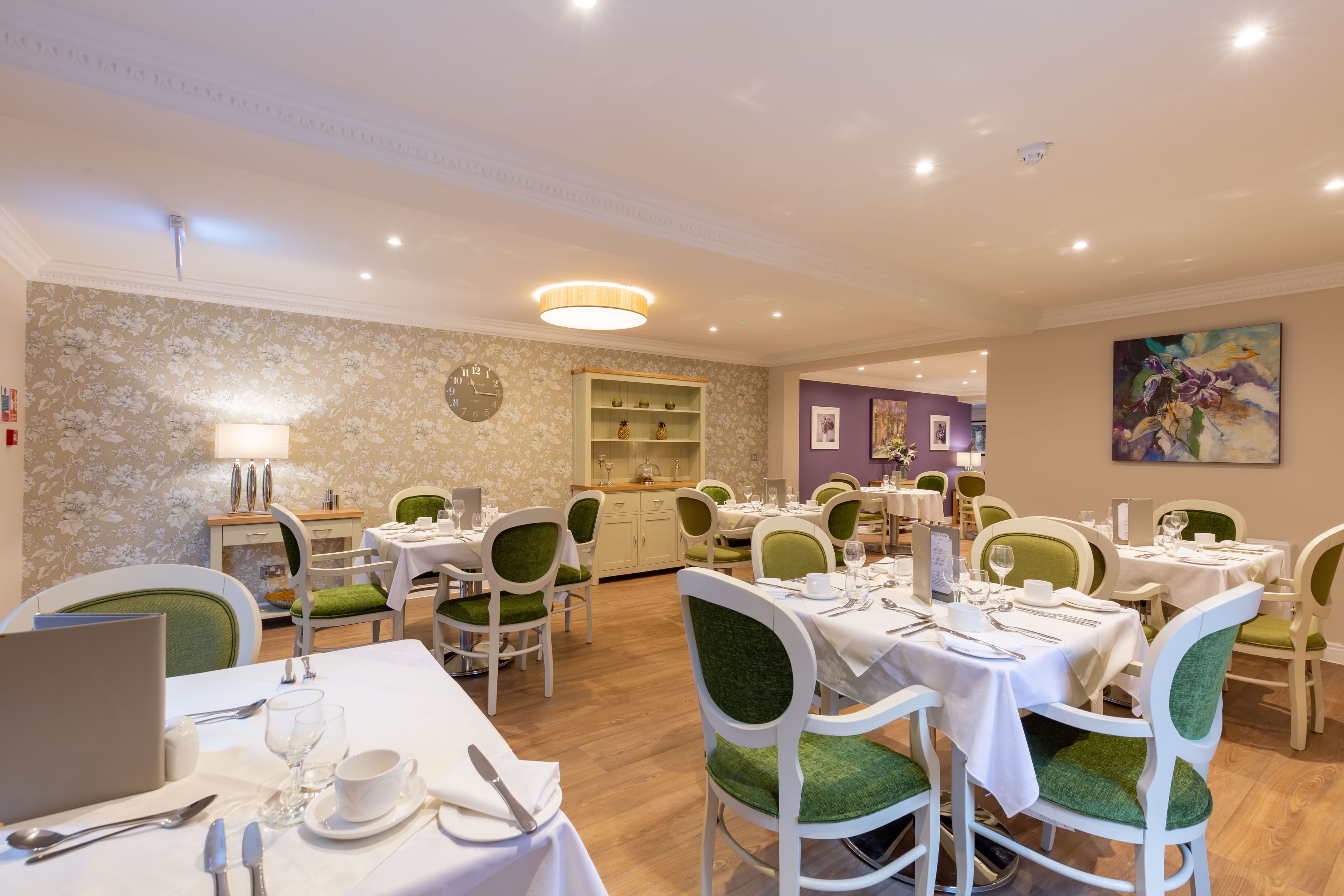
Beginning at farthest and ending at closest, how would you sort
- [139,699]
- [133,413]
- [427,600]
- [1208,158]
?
[427,600] → [133,413] → [1208,158] → [139,699]

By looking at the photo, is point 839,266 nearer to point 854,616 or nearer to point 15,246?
point 854,616

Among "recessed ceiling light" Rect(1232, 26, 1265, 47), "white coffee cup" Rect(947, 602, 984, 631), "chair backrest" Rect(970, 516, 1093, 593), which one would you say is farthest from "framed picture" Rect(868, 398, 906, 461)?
"white coffee cup" Rect(947, 602, 984, 631)

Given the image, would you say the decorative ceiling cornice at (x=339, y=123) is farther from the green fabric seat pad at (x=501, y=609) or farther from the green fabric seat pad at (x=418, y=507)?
the green fabric seat pad at (x=418, y=507)

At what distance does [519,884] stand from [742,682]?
2.62ft

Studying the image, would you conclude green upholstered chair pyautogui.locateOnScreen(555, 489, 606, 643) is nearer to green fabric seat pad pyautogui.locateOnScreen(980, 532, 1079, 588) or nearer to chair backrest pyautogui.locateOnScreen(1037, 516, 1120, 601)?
green fabric seat pad pyautogui.locateOnScreen(980, 532, 1079, 588)

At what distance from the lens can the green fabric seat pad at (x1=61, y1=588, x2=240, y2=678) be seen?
1.59 m

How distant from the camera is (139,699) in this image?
939 millimetres

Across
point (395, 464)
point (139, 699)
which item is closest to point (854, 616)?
point (139, 699)

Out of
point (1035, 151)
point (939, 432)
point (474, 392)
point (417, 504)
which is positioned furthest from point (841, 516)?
point (939, 432)

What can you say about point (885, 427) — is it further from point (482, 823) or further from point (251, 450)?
point (482, 823)

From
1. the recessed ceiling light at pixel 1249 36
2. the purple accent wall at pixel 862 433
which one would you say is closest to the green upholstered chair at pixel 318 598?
the recessed ceiling light at pixel 1249 36

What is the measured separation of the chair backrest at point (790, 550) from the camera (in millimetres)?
2732

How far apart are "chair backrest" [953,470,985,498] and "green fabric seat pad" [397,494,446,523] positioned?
24.4ft

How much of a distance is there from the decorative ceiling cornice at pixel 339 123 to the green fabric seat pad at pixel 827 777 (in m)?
2.33
